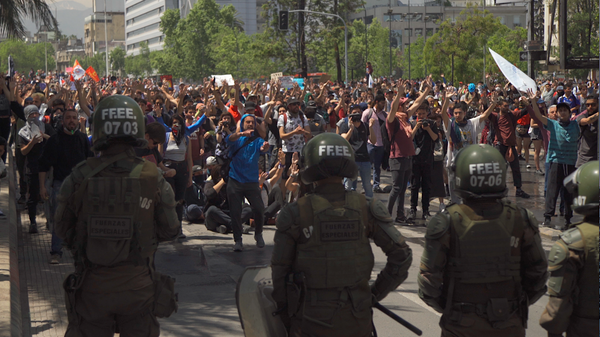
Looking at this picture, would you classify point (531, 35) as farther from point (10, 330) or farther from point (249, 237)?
point (10, 330)

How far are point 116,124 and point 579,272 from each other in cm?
263

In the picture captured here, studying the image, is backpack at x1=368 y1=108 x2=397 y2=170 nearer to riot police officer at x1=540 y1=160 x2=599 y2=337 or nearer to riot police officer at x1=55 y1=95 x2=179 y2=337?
riot police officer at x1=55 y1=95 x2=179 y2=337

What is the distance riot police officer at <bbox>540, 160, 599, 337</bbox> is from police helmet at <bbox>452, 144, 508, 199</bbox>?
15.4 inches

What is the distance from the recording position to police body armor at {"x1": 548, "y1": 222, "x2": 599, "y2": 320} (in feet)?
10.8

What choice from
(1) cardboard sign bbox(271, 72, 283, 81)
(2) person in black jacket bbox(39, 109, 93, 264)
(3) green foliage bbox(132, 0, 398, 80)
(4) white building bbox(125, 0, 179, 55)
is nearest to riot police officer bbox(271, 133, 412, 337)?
(2) person in black jacket bbox(39, 109, 93, 264)

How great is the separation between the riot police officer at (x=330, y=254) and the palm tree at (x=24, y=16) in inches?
273

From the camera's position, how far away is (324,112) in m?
16.0

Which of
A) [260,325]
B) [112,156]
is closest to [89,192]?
[112,156]

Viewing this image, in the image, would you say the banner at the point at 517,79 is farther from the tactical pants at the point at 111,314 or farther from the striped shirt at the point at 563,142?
the tactical pants at the point at 111,314

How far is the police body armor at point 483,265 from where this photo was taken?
3.50 m

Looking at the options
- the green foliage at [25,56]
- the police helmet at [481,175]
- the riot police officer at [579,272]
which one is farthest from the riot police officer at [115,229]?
the green foliage at [25,56]

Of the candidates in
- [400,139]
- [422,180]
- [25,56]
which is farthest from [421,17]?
[400,139]

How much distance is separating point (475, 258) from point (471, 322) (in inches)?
12.9

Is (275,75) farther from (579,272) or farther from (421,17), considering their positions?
(421,17)
